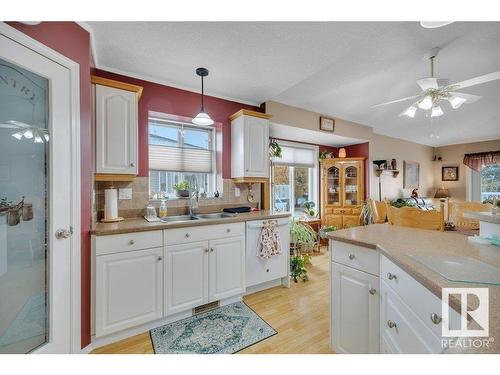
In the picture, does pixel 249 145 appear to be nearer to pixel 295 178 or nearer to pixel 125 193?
pixel 125 193

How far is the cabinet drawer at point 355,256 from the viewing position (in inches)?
47.9

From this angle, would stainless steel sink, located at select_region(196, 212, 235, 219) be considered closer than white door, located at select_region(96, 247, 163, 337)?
No

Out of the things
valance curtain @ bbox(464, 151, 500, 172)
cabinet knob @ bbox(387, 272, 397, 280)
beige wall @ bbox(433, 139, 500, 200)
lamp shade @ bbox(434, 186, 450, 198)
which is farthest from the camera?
lamp shade @ bbox(434, 186, 450, 198)

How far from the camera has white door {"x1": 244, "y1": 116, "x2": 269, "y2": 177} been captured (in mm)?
2666

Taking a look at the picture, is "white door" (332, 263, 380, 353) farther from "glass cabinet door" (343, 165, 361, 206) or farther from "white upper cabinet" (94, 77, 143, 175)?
"glass cabinet door" (343, 165, 361, 206)

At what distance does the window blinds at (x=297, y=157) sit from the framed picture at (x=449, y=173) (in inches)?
169

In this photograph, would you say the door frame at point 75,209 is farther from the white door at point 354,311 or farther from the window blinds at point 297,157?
the window blinds at point 297,157

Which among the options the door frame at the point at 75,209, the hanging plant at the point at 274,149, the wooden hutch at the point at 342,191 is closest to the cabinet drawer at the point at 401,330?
the door frame at the point at 75,209

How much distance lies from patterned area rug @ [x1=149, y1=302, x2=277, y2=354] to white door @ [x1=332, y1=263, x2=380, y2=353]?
0.63 meters

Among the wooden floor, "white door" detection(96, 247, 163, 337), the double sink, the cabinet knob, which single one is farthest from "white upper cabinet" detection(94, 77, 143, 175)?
the cabinet knob
